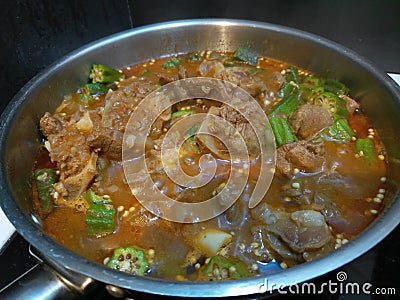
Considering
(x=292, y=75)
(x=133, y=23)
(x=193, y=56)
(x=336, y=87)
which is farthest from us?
(x=133, y=23)

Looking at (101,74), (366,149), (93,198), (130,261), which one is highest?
(101,74)

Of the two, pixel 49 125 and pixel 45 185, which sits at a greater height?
pixel 49 125

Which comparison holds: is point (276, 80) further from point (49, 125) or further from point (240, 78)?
point (49, 125)

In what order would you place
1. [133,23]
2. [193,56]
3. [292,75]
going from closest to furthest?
[292,75], [193,56], [133,23]

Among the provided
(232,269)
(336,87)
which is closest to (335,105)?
(336,87)

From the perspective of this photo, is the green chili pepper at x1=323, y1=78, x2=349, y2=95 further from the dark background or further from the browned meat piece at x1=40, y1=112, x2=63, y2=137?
the browned meat piece at x1=40, y1=112, x2=63, y2=137

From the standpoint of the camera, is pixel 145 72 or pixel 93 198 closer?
pixel 93 198

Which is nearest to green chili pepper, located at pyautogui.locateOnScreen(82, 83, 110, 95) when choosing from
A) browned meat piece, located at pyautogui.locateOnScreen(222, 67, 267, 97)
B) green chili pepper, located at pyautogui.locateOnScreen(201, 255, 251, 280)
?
browned meat piece, located at pyautogui.locateOnScreen(222, 67, 267, 97)

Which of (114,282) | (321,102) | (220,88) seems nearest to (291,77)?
(321,102)

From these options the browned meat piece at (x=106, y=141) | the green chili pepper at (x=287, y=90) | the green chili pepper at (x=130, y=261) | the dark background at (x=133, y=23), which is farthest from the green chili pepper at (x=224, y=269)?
the green chili pepper at (x=287, y=90)
